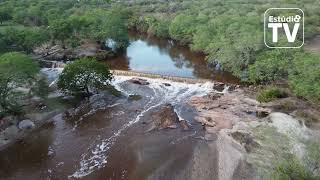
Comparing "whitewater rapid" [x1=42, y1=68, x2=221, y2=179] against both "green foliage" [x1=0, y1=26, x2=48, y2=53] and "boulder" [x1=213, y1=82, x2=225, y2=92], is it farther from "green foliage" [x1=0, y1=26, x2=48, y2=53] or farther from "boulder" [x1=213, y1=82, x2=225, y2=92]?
"green foliage" [x1=0, y1=26, x2=48, y2=53]

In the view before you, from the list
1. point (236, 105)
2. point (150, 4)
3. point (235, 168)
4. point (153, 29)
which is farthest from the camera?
point (150, 4)

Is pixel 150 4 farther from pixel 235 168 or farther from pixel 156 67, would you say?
pixel 235 168

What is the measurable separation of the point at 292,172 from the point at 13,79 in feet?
92.5

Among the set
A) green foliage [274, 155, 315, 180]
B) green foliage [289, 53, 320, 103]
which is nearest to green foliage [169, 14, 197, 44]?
green foliage [289, 53, 320, 103]

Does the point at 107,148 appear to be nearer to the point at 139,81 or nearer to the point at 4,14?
the point at 139,81

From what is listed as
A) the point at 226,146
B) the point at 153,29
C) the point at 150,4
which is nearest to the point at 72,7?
the point at 150,4

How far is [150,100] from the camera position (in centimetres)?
4488

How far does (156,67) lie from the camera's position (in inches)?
2315

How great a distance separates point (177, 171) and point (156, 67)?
2990cm

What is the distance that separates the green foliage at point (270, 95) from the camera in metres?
42.8

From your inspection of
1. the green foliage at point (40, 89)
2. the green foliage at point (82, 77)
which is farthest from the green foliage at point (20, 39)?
the green foliage at point (40, 89)

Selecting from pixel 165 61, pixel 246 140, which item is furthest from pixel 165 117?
pixel 165 61

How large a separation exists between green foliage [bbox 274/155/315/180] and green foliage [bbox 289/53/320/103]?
17767 mm
